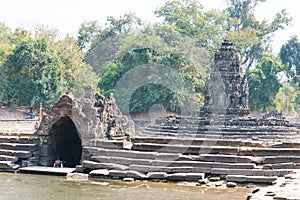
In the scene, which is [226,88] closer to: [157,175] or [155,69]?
[155,69]

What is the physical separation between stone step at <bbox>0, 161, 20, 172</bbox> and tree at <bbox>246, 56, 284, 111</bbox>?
39.9m

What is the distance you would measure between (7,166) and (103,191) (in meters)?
5.90

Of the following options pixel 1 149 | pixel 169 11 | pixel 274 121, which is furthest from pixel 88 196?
pixel 169 11

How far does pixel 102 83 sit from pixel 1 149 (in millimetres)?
30638

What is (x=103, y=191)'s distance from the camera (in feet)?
53.9

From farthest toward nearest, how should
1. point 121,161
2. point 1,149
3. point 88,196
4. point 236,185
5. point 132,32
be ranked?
1. point 132,32
2. point 1,149
3. point 121,161
4. point 236,185
5. point 88,196

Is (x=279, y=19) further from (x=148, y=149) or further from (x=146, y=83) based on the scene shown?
(x=148, y=149)

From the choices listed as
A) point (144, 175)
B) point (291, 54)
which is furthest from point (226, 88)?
point (291, 54)

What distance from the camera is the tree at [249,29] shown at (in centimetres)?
6056

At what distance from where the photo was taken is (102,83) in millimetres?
52281

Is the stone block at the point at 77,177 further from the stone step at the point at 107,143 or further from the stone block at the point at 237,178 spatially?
the stone block at the point at 237,178

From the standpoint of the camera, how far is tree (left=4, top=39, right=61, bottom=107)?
44.5m

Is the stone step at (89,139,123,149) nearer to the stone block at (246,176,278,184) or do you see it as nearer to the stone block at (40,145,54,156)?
the stone block at (40,145,54,156)

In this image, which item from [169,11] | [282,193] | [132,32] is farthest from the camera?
[169,11]
